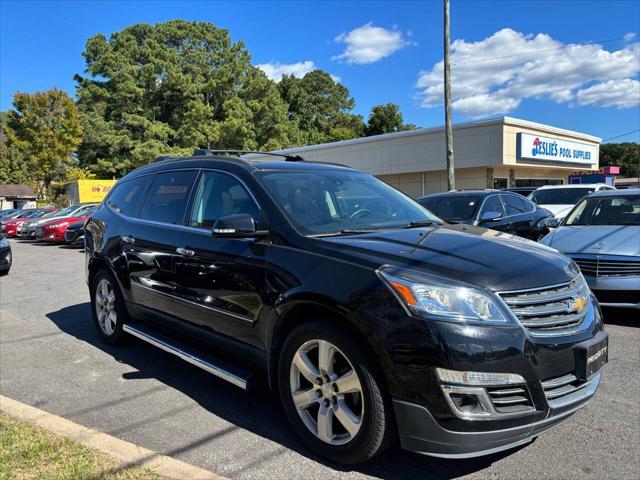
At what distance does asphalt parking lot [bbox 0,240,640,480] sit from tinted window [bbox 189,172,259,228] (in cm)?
142

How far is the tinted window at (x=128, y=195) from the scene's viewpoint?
512 centimetres

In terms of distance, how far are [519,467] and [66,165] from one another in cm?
5315

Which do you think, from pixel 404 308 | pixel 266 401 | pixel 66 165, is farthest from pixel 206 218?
pixel 66 165

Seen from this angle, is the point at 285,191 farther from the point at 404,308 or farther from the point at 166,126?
the point at 166,126

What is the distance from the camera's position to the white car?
46.1 ft

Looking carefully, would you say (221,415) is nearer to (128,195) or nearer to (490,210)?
(128,195)

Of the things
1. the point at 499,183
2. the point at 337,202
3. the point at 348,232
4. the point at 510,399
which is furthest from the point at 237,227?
the point at 499,183

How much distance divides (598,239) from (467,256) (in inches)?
170

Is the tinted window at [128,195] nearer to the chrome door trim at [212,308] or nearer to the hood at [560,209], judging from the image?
the chrome door trim at [212,308]

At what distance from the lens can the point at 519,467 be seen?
9.68 feet

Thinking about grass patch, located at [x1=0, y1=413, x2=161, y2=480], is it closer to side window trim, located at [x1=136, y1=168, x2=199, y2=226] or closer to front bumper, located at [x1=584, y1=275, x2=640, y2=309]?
side window trim, located at [x1=136, y1=168, x2=199, y2=226]

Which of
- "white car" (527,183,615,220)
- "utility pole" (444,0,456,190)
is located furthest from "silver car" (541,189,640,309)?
"utility pole" (444,0,456,190)

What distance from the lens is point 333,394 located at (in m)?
2.94

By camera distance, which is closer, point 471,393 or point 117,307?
point 471,393
